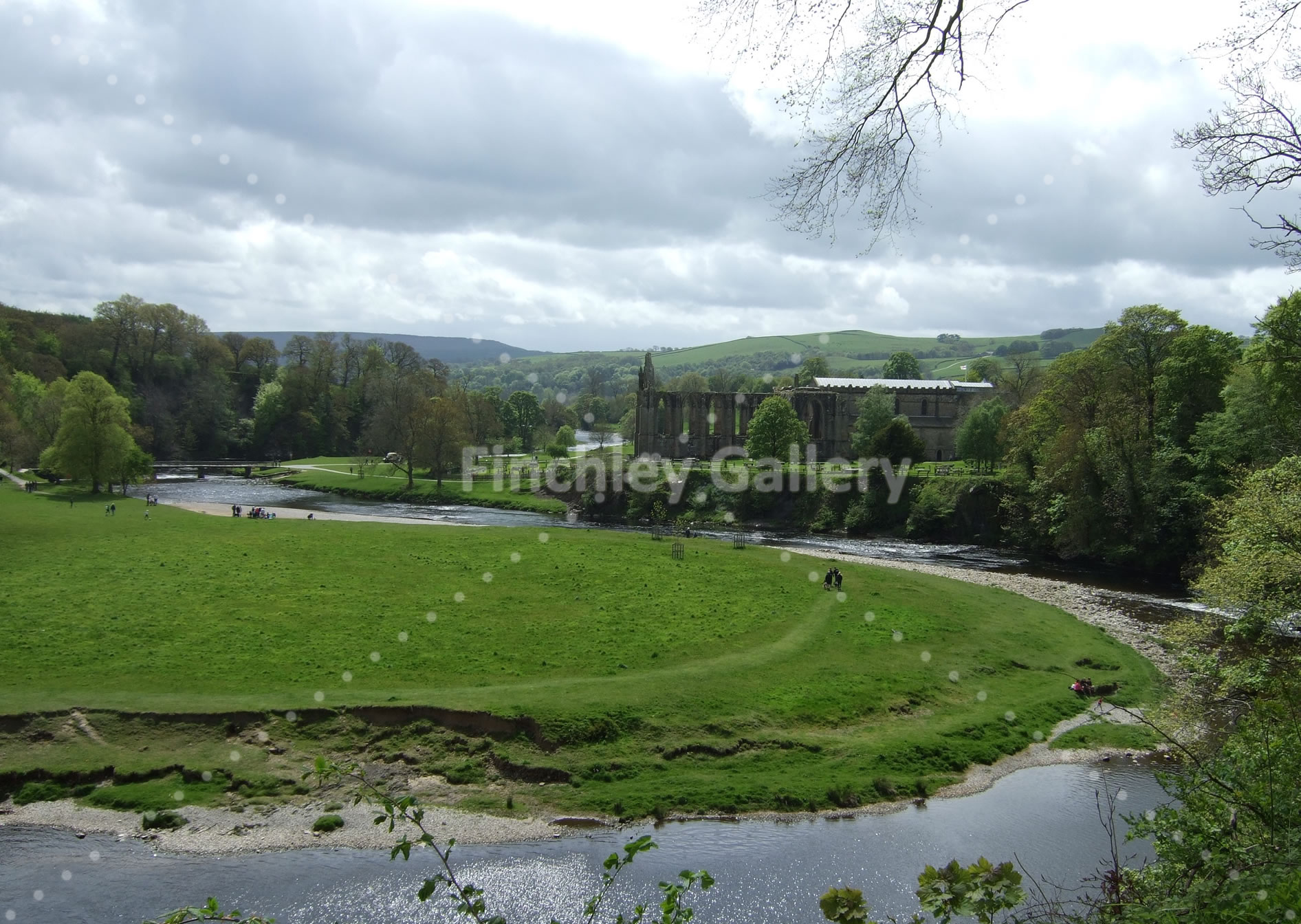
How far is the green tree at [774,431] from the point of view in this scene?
257 ft

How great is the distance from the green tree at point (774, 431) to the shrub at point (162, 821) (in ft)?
214

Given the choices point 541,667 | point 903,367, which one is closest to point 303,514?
point 541,667

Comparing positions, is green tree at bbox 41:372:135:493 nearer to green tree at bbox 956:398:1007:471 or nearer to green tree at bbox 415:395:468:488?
green tree at bbox 415:395:468:488

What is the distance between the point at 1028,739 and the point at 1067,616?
542 inches

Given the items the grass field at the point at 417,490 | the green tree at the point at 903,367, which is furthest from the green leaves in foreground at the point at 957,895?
the green tree at the point at 903,367

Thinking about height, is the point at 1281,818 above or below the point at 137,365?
below

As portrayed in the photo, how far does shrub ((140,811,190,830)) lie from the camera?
16797mm

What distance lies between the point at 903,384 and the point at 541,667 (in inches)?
3653

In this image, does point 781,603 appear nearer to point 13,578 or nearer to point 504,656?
point 504,656

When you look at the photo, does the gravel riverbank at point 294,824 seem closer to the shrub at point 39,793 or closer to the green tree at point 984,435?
the shrub at point 39,793

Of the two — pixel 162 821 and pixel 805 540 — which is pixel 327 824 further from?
pixel 805 540

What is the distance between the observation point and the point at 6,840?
1619 cm

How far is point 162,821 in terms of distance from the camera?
1694 centimetres

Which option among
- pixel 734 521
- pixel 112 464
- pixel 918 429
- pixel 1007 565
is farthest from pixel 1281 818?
pixel 918 429
